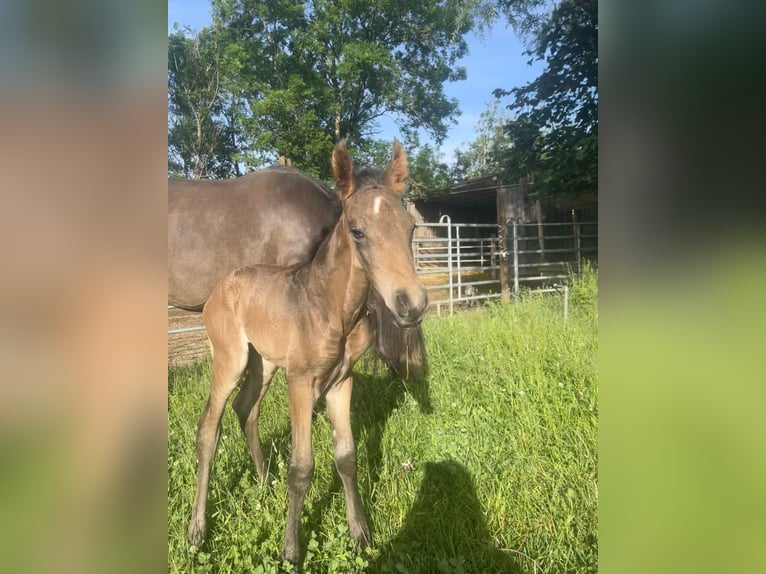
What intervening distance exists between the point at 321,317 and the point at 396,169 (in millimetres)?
550

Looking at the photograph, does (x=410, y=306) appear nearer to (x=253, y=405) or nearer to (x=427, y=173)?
(x=427, y=173)

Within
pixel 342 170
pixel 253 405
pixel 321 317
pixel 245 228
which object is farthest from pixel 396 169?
pixel 253 405

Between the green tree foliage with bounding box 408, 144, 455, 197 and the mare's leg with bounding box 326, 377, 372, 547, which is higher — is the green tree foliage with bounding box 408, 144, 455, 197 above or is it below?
above

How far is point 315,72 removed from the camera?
1.47m

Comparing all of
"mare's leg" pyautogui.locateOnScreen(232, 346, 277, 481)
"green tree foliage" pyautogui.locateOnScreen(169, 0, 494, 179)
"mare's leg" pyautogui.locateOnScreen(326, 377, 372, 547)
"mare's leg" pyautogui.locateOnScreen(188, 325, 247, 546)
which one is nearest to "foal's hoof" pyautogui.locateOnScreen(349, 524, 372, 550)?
"mare's leg" pyautogui.locateOnScreen(326, 377, 372, 547)

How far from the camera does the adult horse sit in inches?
62.2

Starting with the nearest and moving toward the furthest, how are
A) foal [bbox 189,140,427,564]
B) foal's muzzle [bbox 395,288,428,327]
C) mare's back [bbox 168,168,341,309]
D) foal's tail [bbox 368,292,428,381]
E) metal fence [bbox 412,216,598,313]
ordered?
foal's muzzle [bbox 395,288,428,327]
foal [bbox 189,140,427,564]
mare's back [bbox 168,168,341,309]
foal's tail [bbox 368,292,428,381]
metal fence [bbox 412,216,598,313]

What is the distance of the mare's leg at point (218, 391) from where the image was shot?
5.19 feet

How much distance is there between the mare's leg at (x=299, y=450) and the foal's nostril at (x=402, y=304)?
0.50m

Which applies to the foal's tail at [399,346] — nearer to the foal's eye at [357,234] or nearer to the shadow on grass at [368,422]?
the shadow on grass at [368,422]

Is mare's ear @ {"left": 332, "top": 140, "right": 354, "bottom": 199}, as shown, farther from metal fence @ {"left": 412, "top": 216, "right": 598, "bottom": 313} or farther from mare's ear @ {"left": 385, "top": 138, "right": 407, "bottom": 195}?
metal fence @ {"left": 412, "top": 216, "right": 598, "bottom": 313}
